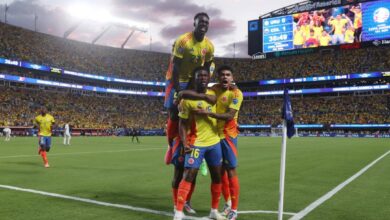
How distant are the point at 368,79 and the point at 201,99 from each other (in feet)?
236

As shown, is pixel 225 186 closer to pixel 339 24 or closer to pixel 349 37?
pixel 349 37

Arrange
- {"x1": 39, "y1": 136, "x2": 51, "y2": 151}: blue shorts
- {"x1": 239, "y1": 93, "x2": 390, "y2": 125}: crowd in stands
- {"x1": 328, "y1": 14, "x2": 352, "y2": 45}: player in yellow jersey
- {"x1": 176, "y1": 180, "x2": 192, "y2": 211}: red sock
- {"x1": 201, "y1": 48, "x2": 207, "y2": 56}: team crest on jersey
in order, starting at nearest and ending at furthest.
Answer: {"x1": 176, "y1": 180, "x2": 192, "y2": 211}: red sock → {"x1": 201, "y1": 48, "x2": 207, "y2": 56}: team crest on jersey → {"x1": 39, "y1": 136, "x2": 51, "y2": 151}: blue shorts → {"x1": 328, "y1": 14, "x2": 352, "y2": 45}: player in yellow jersey → {"x1": 239, "y1": 93, "x2": 390, "y2": 125}: crowd in stands

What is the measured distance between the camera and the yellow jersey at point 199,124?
563 centimetres

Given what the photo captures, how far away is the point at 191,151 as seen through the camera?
5.54 metres

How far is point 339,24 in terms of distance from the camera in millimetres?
52438

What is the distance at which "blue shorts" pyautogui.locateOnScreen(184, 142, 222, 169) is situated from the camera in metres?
5.53

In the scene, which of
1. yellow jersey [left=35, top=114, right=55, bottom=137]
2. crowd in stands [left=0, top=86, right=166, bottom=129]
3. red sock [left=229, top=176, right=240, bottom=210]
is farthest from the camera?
crowd in stands [left=0, top=86, right=166, bottom=129]

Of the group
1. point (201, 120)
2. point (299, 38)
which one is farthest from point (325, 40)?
point (201, 120)

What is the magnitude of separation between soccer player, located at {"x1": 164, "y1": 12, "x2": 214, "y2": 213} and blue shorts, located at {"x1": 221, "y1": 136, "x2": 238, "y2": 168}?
27.2 inches

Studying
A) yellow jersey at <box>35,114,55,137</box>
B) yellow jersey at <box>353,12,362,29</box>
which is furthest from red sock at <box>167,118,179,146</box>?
yellow jersey at <box>353,12,362,29</box>

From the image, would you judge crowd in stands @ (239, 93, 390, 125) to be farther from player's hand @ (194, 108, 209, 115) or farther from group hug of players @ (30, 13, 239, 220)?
player's hand @ (194, 108, 209, 115)

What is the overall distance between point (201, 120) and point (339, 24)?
52.1m

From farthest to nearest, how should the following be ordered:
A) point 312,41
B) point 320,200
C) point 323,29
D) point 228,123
→ 1. point 312,41
2. point 323,29
3. point 320,200
4. point 228,123

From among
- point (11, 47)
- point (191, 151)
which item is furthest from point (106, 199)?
point (11, 47)
